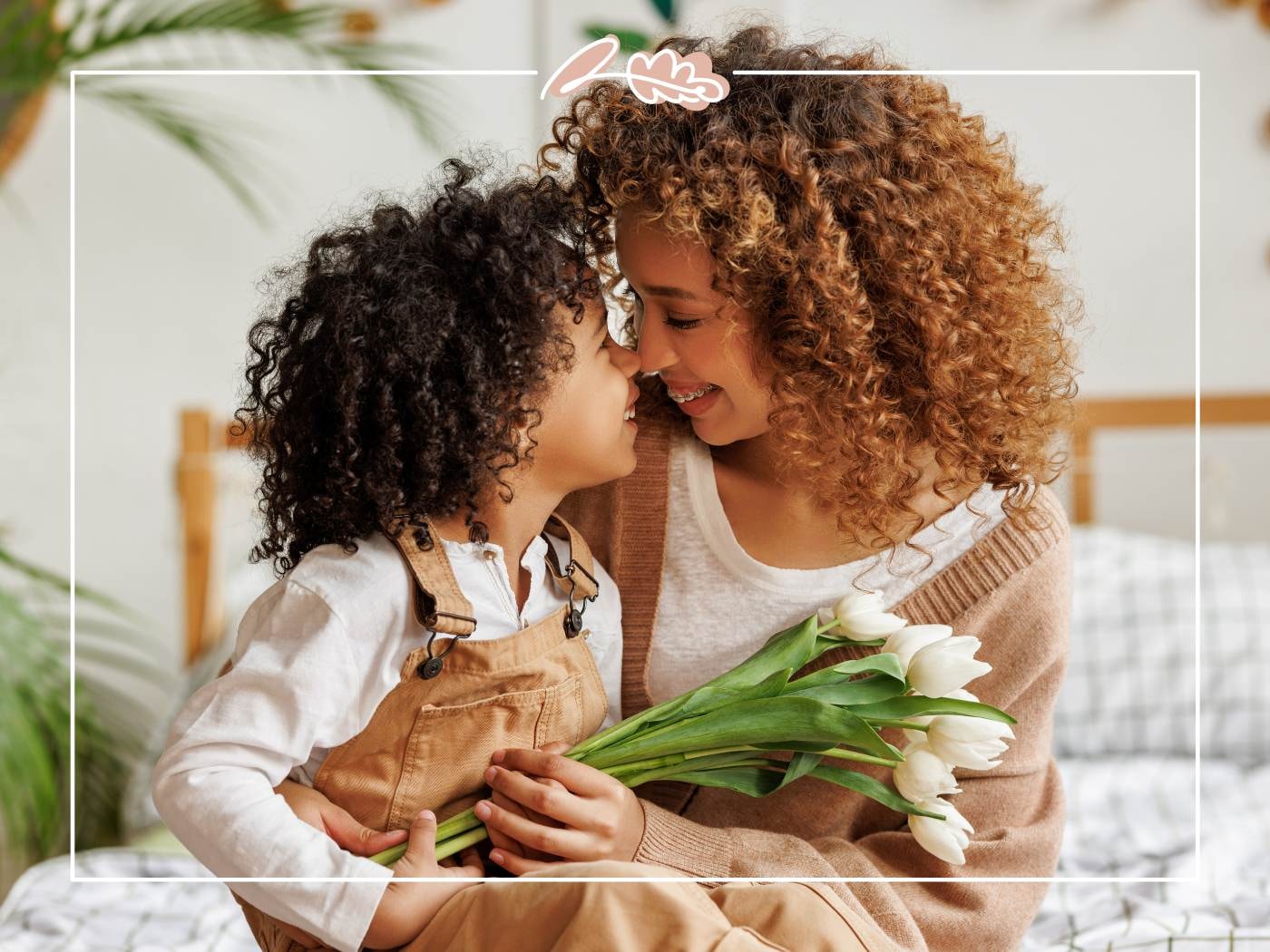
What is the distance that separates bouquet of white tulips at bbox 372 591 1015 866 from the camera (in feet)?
2.57

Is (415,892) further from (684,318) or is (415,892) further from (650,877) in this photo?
(684,318)

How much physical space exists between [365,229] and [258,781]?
0.35m

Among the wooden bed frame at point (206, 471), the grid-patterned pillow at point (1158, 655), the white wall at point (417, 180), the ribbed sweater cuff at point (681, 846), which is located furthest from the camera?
the grid-patterned pillow at point (1158, 655)

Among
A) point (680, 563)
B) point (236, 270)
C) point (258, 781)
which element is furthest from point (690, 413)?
point (236, 270)

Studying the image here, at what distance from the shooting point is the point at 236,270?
4.49 ft

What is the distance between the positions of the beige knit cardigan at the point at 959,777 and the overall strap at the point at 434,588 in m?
0.16

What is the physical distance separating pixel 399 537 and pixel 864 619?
31 cm

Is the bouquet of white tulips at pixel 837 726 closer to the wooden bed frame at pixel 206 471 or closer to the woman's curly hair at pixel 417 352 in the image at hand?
the woman's curly hair at pixel 417 352

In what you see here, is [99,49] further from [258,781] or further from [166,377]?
[258,781]

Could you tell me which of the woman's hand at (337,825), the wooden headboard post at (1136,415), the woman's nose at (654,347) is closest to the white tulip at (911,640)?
the woman's nose at (654,347)

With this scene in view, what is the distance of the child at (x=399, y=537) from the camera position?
73 cm

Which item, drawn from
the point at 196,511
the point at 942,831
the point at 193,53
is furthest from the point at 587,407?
the point at 193,53

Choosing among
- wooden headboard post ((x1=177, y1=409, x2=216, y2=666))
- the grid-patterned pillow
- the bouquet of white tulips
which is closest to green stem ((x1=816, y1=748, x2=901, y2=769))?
the bouquet of white tulips

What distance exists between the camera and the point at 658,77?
2.54ft
